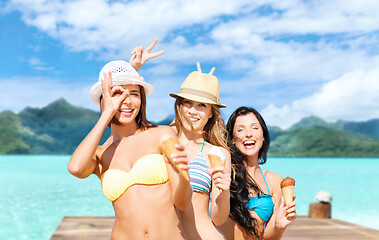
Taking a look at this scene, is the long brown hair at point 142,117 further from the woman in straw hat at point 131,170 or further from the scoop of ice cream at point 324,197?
the scoop of ice cream at point 324,197

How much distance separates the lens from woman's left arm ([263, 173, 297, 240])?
Result: 3.31m

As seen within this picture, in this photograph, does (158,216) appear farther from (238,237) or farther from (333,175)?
(333,175)

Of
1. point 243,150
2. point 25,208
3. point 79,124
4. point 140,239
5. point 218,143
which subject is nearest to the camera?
point 140,239

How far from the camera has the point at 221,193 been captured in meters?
2.70

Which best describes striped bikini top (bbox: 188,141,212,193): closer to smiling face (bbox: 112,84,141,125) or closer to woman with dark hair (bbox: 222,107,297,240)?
woman with dark hair (bbox: 222,107,297,240)

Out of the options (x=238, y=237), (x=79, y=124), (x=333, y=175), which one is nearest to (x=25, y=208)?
(x=238, y=237)

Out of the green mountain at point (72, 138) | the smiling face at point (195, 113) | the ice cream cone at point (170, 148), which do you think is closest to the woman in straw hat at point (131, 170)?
the ice cream cone at point (170, 148)

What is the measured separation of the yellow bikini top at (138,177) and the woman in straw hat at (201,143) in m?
0.42

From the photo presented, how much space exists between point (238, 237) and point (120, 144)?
1.44 m

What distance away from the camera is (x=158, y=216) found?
2.54 m

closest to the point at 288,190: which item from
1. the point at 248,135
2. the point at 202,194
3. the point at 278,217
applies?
the point at 278,217

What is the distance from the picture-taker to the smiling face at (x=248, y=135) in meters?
3.64

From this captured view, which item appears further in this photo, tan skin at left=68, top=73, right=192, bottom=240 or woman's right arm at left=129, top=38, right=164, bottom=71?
woman's right arm at left=129, top=38, right=164, bottom=71

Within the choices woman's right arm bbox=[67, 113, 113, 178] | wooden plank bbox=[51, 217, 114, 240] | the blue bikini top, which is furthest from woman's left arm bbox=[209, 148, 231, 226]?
wooden plank bbox=[51, 217, 114, 240]
